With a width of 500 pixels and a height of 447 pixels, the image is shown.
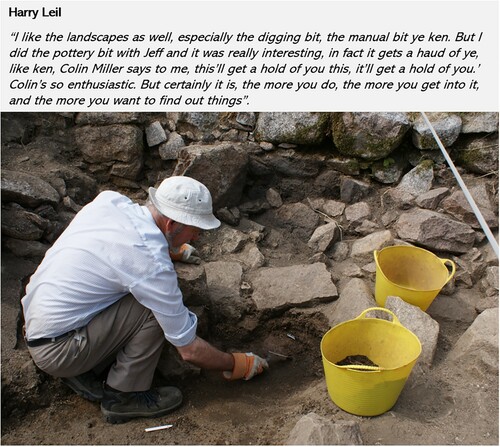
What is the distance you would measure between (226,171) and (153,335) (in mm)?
1834

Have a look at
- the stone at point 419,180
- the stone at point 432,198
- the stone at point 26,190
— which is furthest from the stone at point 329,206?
the stone at point 26,190

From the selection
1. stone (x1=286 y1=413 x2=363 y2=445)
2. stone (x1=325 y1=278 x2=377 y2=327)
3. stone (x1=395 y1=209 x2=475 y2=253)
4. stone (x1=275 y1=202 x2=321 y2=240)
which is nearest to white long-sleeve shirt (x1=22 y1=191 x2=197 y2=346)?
stone (x1=286 y1=413 x2=363 y2=445)

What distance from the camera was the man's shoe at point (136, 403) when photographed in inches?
105

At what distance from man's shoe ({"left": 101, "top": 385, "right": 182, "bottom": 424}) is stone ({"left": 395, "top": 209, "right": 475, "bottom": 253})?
212 cm

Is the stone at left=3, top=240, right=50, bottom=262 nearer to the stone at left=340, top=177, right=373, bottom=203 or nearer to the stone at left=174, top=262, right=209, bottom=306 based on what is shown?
the stone at left=174, top=262, right=209, bottom=306

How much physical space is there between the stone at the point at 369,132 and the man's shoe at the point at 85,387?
2.78m

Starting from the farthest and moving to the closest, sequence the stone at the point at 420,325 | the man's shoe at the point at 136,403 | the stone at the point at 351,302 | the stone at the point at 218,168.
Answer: the stone at the point at 218,168 → the stone at the point at 351,302 → the stone at the point at 420,325 → the man's shoe at the point at 136,403

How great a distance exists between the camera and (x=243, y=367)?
2.82 m

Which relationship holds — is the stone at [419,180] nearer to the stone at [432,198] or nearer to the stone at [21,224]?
the stone at [432,198]

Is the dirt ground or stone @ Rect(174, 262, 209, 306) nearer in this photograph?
the dirt ground

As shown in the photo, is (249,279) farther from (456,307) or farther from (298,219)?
(456,307)

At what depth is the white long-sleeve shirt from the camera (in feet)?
7.77

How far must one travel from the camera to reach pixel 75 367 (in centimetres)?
258

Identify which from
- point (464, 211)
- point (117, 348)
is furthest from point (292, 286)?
point (464, 211)
